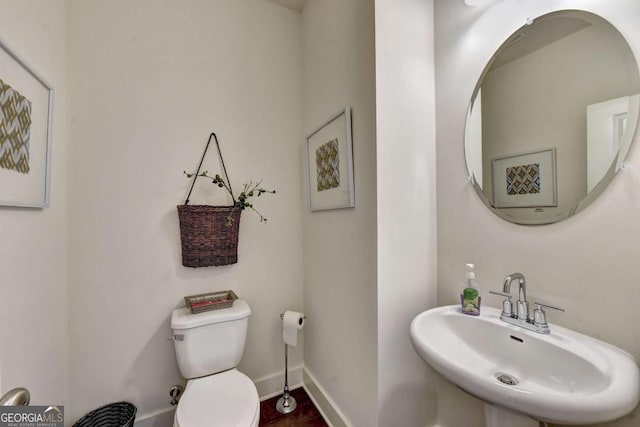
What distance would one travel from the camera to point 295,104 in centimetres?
183

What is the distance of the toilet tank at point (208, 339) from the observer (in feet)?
4.19

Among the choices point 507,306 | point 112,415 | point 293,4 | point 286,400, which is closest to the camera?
point 507,306

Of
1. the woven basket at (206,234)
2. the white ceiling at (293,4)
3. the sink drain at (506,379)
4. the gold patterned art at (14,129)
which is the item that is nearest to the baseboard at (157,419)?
the woven basket at (206,234)

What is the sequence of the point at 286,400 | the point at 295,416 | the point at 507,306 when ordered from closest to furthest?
the point at 507,306 → the point at 295,416 → the point at 286,400

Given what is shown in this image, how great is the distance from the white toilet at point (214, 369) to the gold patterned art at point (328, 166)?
88 cm

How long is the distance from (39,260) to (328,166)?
4.49ft

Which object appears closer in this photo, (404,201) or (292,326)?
(404,201)

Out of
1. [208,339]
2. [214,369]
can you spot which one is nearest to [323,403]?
[214,369]

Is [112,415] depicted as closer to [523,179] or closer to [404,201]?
[404,201]

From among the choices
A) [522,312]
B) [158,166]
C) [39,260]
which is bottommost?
[522,312]

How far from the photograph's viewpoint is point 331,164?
1436 millimetres

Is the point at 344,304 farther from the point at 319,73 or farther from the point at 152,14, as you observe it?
the point at 152,14

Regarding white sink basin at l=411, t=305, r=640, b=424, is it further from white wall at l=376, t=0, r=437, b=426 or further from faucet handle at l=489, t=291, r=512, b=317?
white wall at l=376, t=0, r=437, b=426

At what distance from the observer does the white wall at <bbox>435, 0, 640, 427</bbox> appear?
2.52 ft
